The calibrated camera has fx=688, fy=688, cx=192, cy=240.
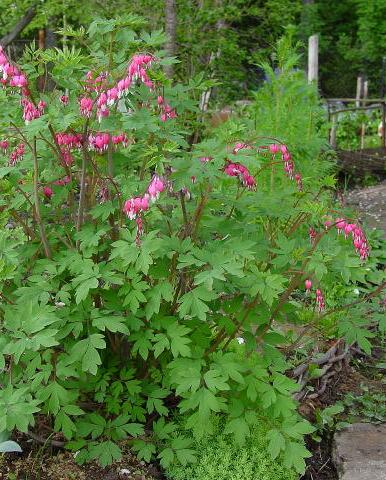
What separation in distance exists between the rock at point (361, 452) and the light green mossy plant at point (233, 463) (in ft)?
0.94

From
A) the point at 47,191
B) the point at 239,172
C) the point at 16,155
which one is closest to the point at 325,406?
the point at 239,172

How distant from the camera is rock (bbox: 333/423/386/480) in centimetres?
286

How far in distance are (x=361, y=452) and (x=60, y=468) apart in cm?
129

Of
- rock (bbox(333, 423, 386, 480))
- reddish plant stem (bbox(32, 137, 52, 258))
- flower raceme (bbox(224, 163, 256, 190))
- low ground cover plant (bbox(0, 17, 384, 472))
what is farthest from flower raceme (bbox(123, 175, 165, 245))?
rock (bbox(333, 423, 386, 480))

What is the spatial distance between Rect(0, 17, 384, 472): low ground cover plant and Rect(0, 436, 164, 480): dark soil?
0.08 metres

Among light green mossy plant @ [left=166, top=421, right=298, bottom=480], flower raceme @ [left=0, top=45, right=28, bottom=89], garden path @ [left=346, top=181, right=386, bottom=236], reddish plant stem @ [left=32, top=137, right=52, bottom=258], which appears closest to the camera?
flower raceme @ [left=0, top=45, right=28, bottom=89]

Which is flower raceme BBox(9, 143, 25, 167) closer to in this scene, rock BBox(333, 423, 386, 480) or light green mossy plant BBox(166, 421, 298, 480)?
light green mossy plant BBox(166, 421, 298, 480)

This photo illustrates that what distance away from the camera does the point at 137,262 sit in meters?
2.27

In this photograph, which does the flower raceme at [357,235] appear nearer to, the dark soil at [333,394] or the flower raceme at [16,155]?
the dark soil at [333,394]

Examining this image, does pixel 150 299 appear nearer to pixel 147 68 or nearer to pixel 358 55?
pixel 147 68

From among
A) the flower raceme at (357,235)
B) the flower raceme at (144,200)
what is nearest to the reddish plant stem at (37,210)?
the flower raceme at (144,200)

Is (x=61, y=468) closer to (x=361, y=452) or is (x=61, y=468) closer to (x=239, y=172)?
(x=361, y=452)

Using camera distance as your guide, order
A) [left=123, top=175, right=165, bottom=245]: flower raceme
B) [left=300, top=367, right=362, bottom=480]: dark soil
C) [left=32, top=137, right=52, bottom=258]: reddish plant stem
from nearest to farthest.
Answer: [left=123, top=175, right=165, bottom=245]: flower raceme, [left=32, top=137, right=52, bottom=258]: reddish plant stem, [left=300, top=367, right=362, bottom=480]: dark soil

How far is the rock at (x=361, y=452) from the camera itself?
286cm
